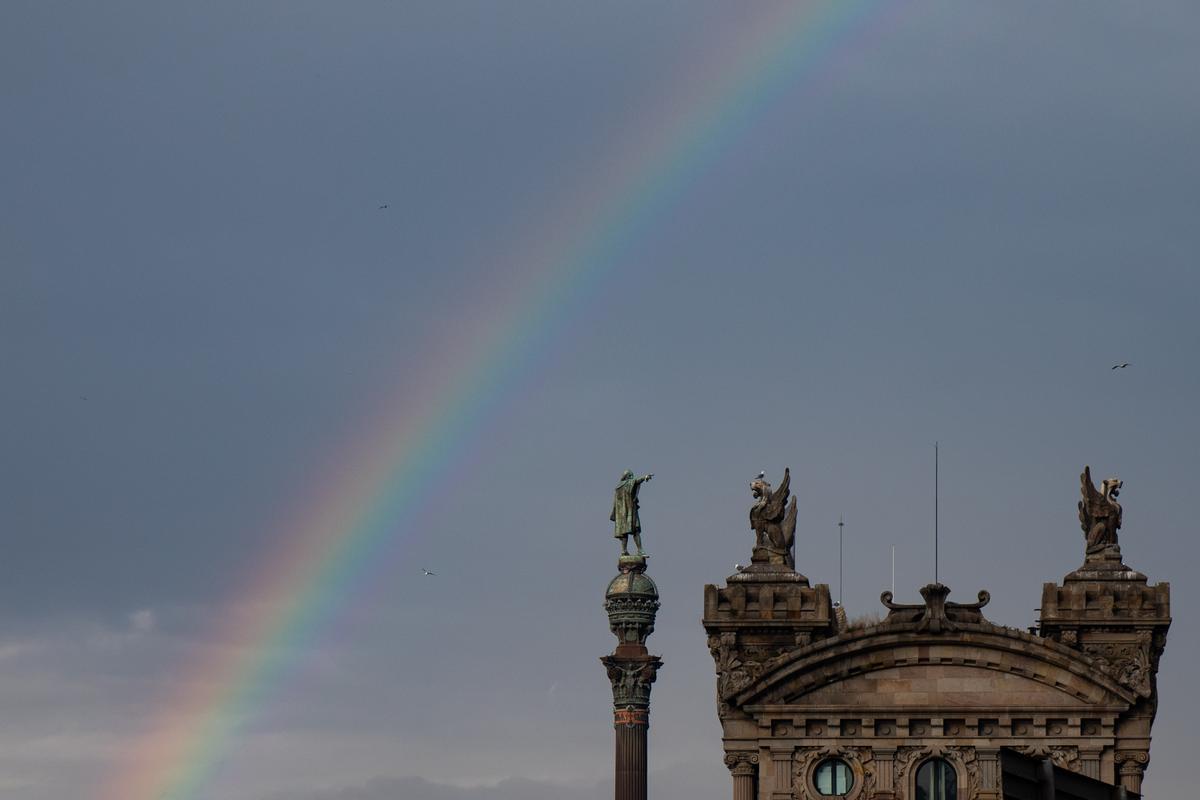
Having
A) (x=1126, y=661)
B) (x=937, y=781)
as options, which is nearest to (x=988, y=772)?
(x=937, y=781)

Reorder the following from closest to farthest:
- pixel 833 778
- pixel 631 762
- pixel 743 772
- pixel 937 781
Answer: pixel 937 781 → pixel 833 778 → pixel 743 772 → pixel 631 762

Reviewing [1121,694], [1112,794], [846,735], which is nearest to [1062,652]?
[1121,694]

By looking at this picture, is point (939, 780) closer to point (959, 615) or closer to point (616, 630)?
point (959, 615)

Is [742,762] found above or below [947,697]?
below

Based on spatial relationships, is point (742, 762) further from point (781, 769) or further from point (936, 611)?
point (936, 611)

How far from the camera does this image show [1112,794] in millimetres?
23891

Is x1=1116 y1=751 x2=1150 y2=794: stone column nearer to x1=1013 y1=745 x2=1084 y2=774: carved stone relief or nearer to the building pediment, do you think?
x1=1013 y1=745 x2=1084 y2=774: carved stone relief

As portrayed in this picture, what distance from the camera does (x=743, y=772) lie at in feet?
218

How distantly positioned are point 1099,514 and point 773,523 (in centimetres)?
997

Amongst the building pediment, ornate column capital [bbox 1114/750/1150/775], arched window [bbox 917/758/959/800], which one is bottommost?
arched window [bbox 917/758/959/800]

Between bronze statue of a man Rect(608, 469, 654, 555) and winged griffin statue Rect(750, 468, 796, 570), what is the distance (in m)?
7.18

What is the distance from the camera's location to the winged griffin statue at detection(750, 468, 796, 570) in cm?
6875

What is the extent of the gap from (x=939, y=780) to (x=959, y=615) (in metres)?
4.89

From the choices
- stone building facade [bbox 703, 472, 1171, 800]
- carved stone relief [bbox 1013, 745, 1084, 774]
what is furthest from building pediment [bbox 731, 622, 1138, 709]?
carved stone relief [bbox 1013, 745, 1084, 774]
